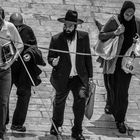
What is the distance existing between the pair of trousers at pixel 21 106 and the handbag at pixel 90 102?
0.91 m

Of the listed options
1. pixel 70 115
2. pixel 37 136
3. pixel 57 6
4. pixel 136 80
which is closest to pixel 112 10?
pixel 57 6

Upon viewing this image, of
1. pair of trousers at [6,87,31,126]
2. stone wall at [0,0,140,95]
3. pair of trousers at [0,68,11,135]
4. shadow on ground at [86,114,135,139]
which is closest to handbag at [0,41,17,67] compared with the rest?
pair of trousers at [0,68,11,135]

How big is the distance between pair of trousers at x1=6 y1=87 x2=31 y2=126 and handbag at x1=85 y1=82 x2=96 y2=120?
91 cm

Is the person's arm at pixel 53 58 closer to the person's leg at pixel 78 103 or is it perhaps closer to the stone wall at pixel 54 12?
the person's leg at pixel 78 103

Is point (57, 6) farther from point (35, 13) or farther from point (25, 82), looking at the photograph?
point (25, 82)

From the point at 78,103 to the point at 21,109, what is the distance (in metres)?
0.93

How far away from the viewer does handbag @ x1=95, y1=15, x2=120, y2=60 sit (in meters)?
11.3

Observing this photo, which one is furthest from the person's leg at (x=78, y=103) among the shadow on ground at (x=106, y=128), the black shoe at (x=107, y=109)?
the black shoe at (x=107, y=109)

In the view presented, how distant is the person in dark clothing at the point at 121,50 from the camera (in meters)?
11.2

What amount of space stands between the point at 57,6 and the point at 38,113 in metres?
4.43

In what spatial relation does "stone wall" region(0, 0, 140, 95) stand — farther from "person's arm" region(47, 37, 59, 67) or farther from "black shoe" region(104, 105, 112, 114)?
"person's arm" region(47, 37, 59, 67)

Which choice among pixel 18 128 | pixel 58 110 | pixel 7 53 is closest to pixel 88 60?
pixel 58 110

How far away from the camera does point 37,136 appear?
1105 centimetres

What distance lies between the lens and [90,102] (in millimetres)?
11047
